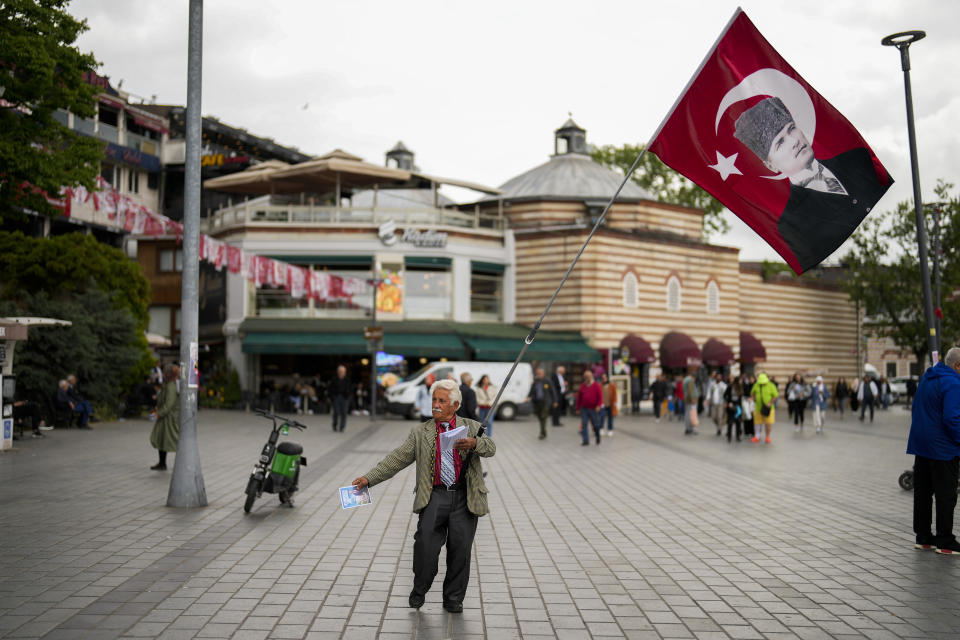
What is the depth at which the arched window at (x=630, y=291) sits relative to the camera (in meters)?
42.1

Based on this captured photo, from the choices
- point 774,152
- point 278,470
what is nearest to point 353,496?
point 774,152

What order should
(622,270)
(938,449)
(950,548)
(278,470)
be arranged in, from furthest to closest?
(622,270) → (278,470) → (938,449) → (950,548)

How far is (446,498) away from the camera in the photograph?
6.52 m

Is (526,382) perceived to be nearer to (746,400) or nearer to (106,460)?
(746,400)

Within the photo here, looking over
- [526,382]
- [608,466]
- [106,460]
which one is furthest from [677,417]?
[106,460]

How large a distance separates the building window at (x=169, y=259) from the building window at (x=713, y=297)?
2541 centimetres

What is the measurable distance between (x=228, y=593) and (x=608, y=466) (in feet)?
37.0

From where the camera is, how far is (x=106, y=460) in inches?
663

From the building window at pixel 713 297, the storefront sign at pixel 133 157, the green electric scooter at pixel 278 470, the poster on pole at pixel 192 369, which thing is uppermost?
the storefront sign at pixel 133 157

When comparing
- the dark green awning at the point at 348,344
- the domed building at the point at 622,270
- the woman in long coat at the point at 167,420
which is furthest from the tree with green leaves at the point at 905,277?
the woman in long coat at the point at 167,420

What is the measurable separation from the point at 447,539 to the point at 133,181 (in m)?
46.8

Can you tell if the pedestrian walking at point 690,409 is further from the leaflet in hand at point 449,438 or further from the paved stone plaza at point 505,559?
the leaflet in hand at point 449,438

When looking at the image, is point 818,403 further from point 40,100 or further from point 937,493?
point 40,100

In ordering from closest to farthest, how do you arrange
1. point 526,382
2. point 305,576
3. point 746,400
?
point 305,576
point 746,400
point 526,382
